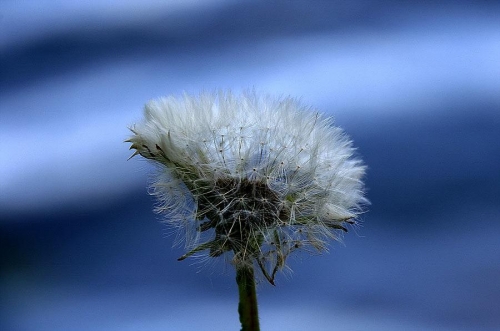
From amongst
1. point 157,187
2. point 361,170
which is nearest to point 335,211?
point 361,170

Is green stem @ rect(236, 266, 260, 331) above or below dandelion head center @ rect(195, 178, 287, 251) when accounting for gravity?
below

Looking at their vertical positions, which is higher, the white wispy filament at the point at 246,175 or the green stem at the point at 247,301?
the white wispy filament at the point at 246,175

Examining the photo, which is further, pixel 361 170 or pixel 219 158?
pixel 361 170

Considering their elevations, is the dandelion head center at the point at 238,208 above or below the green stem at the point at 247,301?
above

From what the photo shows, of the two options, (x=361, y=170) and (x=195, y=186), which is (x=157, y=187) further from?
(x=361, y=170)

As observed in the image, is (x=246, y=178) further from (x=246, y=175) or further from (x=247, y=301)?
(x=247, y=301)
